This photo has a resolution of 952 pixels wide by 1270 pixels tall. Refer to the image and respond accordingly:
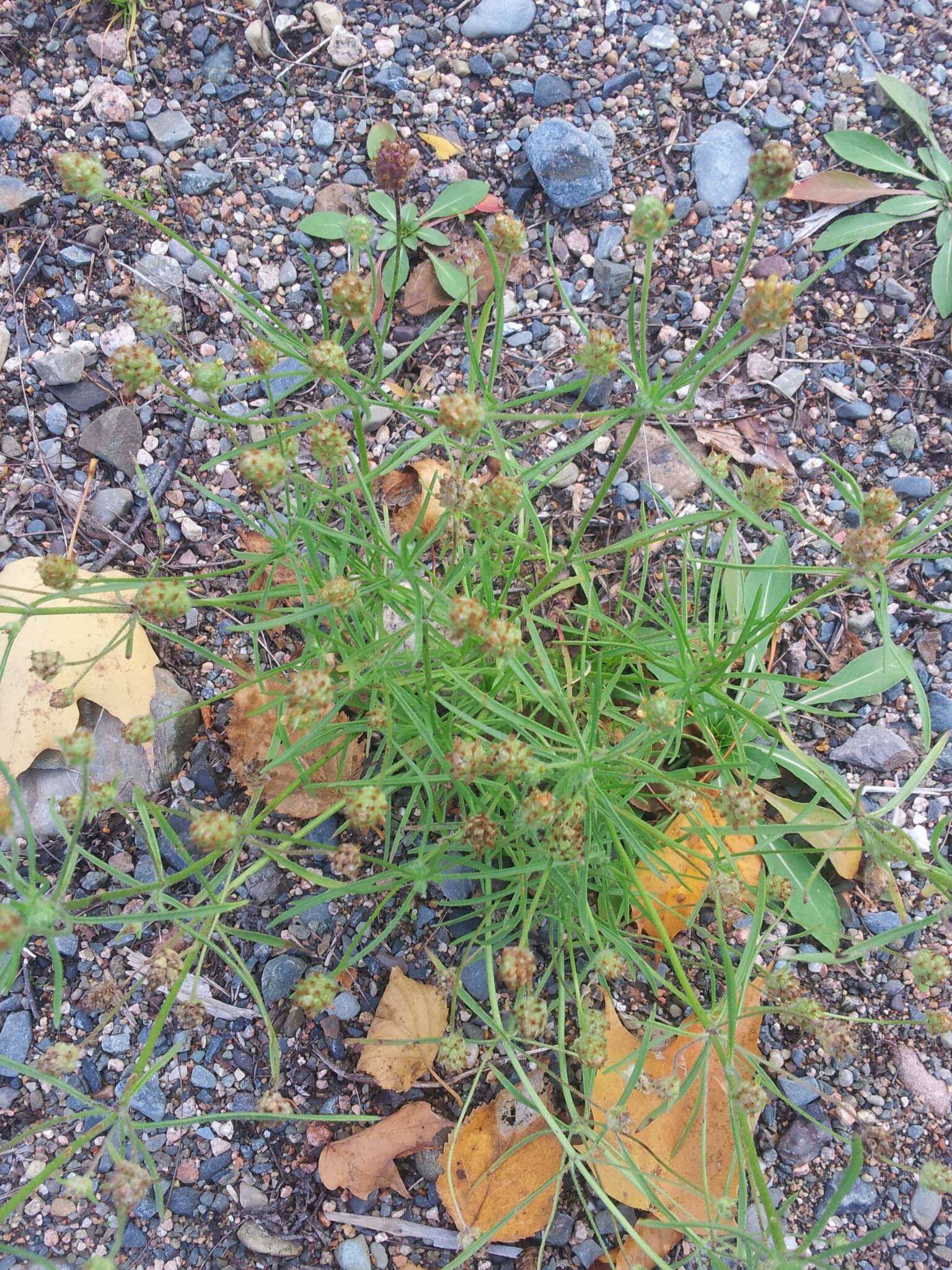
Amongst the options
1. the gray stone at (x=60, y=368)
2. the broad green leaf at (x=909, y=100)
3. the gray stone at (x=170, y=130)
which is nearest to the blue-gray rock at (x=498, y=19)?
the gray stone at (x=170, y=130)

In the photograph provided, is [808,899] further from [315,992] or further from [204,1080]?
[204,1080]

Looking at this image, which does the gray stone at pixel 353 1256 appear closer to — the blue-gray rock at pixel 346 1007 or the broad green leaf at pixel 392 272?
the blue-gray rock at pixel 346 1007

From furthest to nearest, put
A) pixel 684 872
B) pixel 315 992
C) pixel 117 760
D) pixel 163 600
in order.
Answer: pixel 117 760 → pixel 684 872 → pixel 315 992 → pixel 163 600

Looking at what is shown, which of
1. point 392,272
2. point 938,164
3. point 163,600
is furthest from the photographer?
point 938,164

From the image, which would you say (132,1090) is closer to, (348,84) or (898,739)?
(898,739)

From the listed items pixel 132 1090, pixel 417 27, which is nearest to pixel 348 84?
pixel 417 27

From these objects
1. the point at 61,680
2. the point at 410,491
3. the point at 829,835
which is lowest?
the point at 829,835

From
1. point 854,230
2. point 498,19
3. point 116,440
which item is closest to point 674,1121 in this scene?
point 116,440
